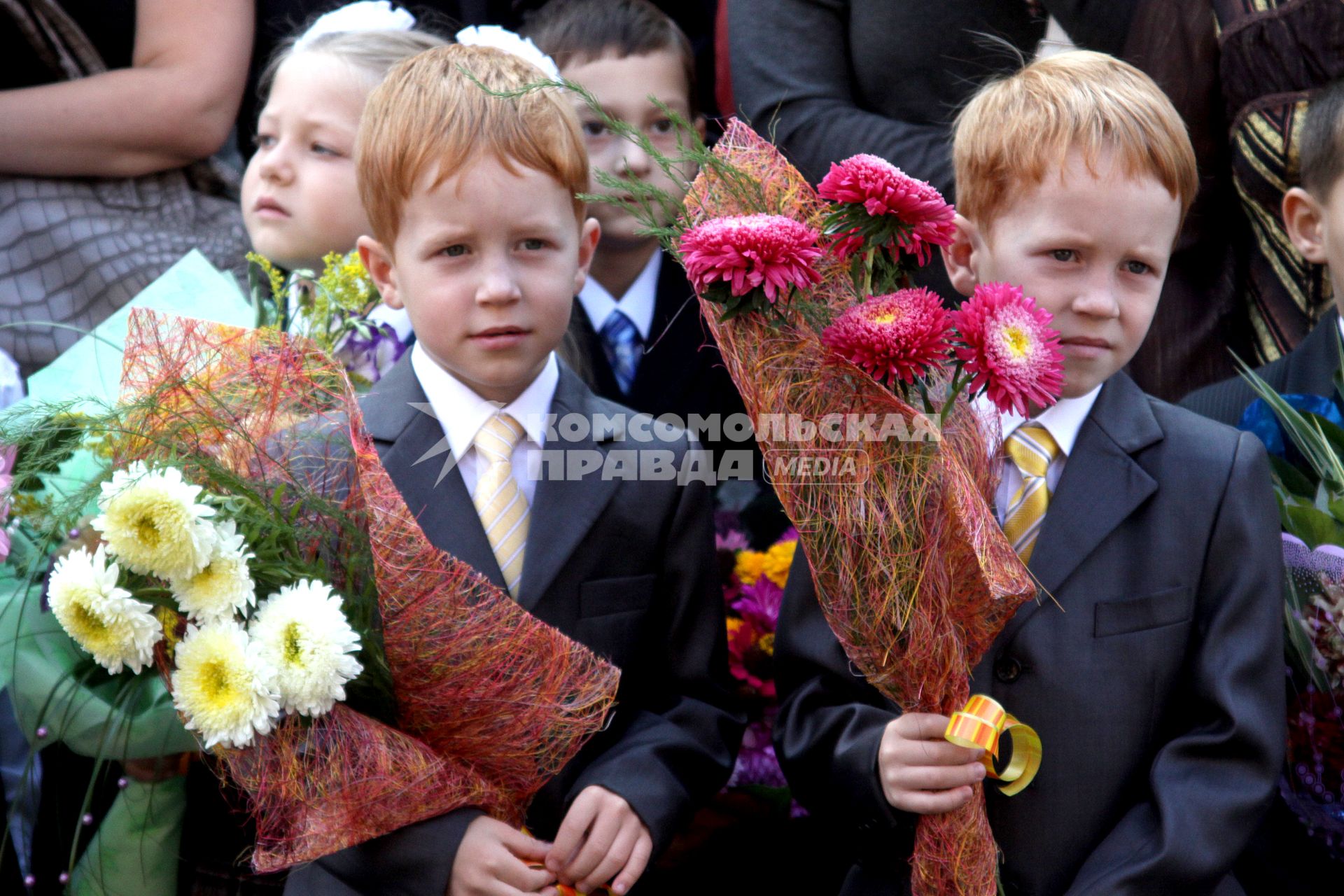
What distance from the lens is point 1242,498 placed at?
1952 mm

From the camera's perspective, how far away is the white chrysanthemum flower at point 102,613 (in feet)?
5.64

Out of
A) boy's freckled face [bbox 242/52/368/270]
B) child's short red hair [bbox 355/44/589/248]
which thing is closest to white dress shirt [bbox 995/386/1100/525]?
child's short red hair [bbox 355/44/589/248]

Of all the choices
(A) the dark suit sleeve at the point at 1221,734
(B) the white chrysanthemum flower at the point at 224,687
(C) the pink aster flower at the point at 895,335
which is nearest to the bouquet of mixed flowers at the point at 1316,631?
(A) the dark suit sleeve at the point at 1221,734

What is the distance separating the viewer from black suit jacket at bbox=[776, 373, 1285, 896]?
1.86m

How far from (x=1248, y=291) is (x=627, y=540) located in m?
1.47

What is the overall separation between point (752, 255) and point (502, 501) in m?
0.74

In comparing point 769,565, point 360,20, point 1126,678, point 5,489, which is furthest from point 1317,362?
point 5,489

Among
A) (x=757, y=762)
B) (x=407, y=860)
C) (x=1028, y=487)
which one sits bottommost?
(x=757, y=762)

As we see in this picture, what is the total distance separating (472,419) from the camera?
214 cm

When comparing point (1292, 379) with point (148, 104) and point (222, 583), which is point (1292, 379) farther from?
point (148, 104)

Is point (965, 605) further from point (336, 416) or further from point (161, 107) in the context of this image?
point (161, 107)

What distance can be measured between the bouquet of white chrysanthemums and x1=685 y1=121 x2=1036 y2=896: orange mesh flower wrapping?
0.63 meters

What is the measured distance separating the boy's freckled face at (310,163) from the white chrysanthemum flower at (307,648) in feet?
3.94

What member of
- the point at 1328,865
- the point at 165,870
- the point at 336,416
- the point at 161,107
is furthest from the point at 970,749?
the point at 161,107
